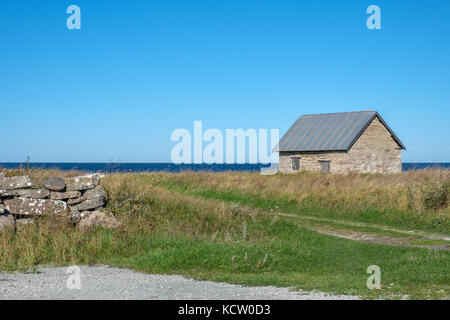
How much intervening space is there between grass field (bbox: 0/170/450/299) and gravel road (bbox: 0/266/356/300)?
627 mm

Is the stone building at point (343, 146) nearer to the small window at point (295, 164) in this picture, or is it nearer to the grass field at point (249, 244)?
the small window at point (295, 164)

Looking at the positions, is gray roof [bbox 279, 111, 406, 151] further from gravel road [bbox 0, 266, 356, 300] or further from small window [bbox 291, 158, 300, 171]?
gravel road [bbox 0, 266, 356, 300]

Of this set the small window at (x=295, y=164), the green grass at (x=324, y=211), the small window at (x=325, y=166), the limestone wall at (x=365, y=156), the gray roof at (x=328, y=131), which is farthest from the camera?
the small window at (x=295, y=164)

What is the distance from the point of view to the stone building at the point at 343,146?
120ft

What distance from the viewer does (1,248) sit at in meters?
11.2

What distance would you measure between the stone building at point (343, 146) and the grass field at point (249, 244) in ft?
53.2

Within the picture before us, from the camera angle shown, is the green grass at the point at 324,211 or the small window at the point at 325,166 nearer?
the green grass at the point at 324,211

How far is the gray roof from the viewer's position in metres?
36.7

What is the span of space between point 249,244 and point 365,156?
27548 millimetres

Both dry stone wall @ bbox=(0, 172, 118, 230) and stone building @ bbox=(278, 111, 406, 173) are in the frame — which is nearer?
dry stone wall @ bbox=(0, 172, 118, 230)

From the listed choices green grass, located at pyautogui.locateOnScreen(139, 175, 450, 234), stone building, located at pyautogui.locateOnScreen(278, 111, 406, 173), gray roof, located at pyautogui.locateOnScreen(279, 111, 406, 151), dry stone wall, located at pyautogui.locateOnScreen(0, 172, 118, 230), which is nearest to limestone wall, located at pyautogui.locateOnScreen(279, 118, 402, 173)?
stone building, located at pyautogui.locateOnScreen(278, 111, 406, 173)

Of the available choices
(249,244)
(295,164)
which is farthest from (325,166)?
(249,244)

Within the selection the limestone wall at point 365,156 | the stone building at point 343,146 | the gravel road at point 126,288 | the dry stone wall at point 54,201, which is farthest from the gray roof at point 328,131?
the gravel road at point 126,288

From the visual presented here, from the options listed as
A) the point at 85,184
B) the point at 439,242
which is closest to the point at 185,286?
the point at 85,184
